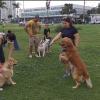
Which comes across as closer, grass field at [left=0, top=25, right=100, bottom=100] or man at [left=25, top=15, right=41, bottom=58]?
grass field at [left=0, top=25, right=100, bottom=100]

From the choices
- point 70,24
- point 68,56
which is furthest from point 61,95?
point 70,24

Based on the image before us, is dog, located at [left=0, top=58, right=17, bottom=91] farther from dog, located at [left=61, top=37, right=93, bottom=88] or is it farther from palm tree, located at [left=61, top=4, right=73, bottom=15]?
palm tree, located at [left=61, top=4, right=73, bottom=15]

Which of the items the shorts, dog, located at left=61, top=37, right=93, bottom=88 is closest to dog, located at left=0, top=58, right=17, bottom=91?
dog, located at left=61, top=37, right=93, bottom=88

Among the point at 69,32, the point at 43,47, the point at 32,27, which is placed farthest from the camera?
the point at 43,47

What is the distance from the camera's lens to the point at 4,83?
30.1 ft

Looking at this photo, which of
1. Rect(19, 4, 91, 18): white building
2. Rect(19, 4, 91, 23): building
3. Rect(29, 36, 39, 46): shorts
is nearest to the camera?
Rect(29, 36, 39, 46): shorts

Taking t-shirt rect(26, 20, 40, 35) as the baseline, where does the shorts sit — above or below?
below

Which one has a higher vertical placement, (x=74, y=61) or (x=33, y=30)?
(x=33, y=30)

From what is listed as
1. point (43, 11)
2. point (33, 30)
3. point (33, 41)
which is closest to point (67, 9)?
point (43, 11)

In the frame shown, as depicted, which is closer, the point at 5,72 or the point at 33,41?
the point at 5,72

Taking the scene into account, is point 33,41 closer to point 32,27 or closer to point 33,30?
point 33,30

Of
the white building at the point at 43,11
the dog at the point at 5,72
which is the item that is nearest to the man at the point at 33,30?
the dog at the point at 5,72

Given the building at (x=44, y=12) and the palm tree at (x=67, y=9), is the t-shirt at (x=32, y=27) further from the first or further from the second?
the building at (x=44, y=12)

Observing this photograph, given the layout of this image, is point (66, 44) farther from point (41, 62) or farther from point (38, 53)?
point (38, 53)
